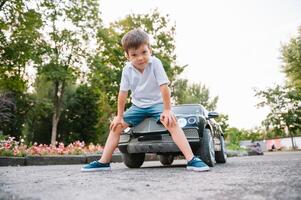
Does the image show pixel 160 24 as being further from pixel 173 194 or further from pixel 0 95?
pixel 173 194

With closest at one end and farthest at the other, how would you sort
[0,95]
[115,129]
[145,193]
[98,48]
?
[145,193], [115,129], [0,95], [98,48]

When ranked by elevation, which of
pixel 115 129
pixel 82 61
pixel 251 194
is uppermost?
pixel 82 61

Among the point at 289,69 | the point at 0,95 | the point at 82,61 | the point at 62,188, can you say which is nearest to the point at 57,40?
the point at 82,61

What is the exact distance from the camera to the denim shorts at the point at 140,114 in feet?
14.0

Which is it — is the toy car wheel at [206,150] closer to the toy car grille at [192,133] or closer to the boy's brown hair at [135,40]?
the toy car grille at [192,133]

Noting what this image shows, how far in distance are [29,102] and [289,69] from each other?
2478 centimetres

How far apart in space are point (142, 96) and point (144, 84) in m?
0.18

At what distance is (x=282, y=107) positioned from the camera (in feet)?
114

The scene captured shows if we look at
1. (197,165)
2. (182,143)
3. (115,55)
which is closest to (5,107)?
(115,55)

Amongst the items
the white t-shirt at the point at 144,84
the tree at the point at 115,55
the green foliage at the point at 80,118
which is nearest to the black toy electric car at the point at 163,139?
the white t-shirt at the point at 144,84

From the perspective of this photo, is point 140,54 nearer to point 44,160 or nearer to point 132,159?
point 132,159

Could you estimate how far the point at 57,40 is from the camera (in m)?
21.6

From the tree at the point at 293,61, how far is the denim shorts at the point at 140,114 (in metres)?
30.8

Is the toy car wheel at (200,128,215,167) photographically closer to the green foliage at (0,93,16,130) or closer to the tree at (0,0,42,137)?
the tree at (0,0,42,137)
